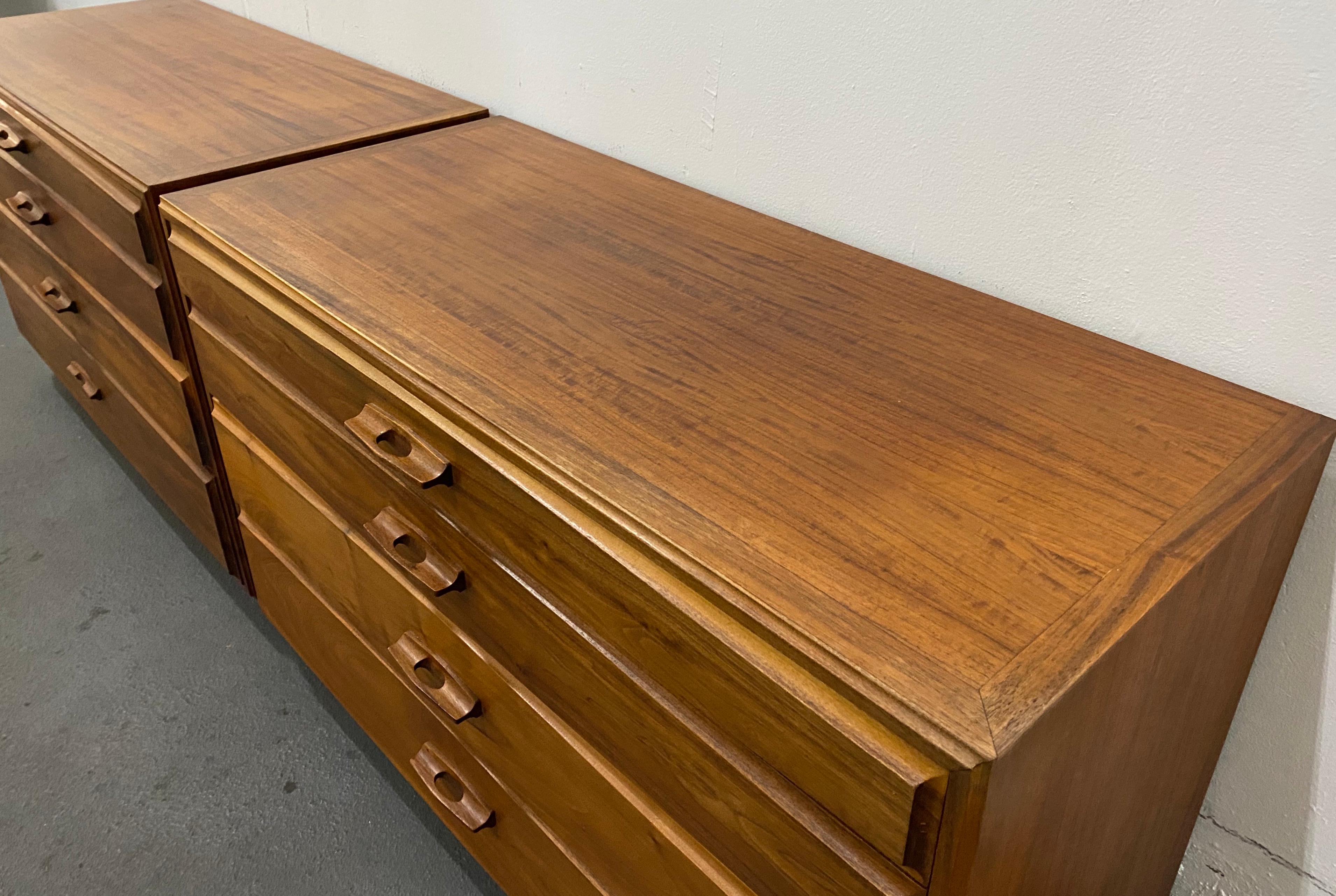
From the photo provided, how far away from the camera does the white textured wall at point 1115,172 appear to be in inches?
27.5

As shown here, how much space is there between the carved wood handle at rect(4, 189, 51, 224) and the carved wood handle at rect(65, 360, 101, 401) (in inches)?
10.5

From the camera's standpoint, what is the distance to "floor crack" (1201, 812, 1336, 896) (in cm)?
84

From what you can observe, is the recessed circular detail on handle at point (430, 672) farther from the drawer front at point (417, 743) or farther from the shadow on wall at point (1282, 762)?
the shadow on wall at point (1282, 762)

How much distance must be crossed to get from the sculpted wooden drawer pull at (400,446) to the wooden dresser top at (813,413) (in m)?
0.05

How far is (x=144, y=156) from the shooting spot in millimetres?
1161

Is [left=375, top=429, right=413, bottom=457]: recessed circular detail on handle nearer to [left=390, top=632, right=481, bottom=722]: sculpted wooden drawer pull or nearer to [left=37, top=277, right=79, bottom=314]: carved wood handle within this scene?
[left=390, top=632, right=481, bottom=722]: sculpted wooden drawer pull

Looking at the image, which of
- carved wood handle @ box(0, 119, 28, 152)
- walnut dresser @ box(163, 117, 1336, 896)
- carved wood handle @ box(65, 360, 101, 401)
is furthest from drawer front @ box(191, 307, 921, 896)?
carved wood handle @ box(65, 360, 101, 401)

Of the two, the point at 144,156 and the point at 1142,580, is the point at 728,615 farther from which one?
the point at 144,156

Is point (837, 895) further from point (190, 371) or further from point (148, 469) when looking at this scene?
point (148, 469)

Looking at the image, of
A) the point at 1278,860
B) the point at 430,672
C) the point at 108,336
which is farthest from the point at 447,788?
the point at 108,336

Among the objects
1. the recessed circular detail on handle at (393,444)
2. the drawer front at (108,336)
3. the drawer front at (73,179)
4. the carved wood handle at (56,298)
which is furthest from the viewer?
the carved wood handle at (56,298)

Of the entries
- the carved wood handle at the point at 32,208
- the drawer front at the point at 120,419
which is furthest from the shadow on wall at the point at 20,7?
the carved wood handle at the point at 32,208

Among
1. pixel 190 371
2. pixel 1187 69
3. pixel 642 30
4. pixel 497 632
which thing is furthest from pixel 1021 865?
pixel 190 371

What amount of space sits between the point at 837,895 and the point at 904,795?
118 millimetres
